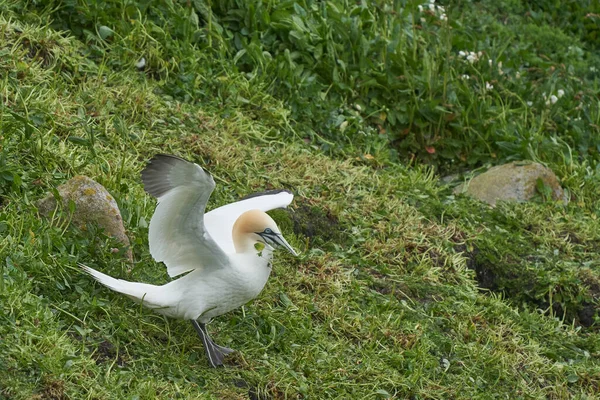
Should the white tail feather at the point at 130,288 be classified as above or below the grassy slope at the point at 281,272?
above

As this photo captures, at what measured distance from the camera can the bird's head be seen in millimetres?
4285

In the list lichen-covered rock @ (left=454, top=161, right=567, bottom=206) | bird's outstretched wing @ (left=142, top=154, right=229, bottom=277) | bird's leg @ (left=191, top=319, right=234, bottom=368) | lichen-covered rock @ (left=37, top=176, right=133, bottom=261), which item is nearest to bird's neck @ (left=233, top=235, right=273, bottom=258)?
bird's outstretched wing @ (left=142, top=154, right=229, bottom=277)

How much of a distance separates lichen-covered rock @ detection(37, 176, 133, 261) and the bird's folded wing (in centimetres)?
41

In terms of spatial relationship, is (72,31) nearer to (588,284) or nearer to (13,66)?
(13,66)

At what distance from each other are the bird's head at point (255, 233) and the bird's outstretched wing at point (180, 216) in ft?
0.41

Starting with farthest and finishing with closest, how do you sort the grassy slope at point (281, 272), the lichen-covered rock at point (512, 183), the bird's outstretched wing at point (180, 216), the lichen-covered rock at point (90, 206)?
the lichen-covered rock at point (512, 183), the lichen-covered rock at point (90, 206), the grassy slope at point (281, 272), the bird's outstretched wing at point (180, 216)

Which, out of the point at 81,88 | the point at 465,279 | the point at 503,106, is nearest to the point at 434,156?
the point at 503,106

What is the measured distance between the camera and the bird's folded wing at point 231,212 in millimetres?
4641

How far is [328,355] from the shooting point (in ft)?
15.4

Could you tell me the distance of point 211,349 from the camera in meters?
4.31

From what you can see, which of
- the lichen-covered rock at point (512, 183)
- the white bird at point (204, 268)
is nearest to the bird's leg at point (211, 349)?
the white bird at point (204, 268)

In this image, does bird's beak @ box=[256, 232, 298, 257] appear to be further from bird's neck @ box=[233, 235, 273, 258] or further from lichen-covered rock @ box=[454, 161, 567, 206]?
lichen-covered rock @ box=[454, 161, 567, 206]

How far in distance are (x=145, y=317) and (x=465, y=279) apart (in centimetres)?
203

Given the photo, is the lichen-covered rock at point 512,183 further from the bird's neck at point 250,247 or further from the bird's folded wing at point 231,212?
the bird's neck at point 250,247
